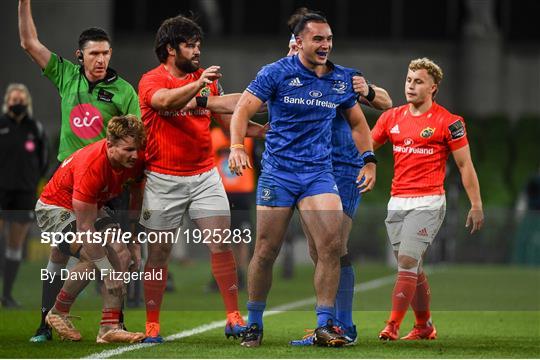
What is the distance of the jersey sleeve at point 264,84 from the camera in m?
8.38

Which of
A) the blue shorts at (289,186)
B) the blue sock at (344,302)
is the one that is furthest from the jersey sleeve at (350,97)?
the blue sock at (344,302)

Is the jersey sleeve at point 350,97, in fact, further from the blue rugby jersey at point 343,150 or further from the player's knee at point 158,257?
the player's knee at point 158,257

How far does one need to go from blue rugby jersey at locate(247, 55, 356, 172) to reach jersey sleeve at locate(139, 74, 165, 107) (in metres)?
0.68

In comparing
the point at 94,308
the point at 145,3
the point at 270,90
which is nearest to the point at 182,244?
the point at 94,308

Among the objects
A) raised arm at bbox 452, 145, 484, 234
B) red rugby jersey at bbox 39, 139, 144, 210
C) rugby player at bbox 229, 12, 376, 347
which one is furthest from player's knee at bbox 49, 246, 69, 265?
raised arm at bbox 452, 145, 484, 234

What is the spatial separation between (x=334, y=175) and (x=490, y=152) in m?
15.3

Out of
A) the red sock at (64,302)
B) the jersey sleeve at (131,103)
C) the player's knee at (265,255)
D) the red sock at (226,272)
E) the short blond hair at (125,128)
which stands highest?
the jersey sleeve at (131,103)

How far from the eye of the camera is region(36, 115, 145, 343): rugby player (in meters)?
8.54

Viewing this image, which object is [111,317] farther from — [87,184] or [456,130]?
[456,130]

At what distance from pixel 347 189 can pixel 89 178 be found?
1763mm

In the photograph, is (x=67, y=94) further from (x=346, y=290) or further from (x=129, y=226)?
(x=346, y=290)

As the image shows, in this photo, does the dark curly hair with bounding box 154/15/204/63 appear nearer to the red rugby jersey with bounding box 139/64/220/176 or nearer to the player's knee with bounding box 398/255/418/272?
the red rugby jersey with bounding box 139/64/220/176

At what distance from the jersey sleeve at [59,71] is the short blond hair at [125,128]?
945 mm

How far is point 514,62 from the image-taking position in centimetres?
2628
